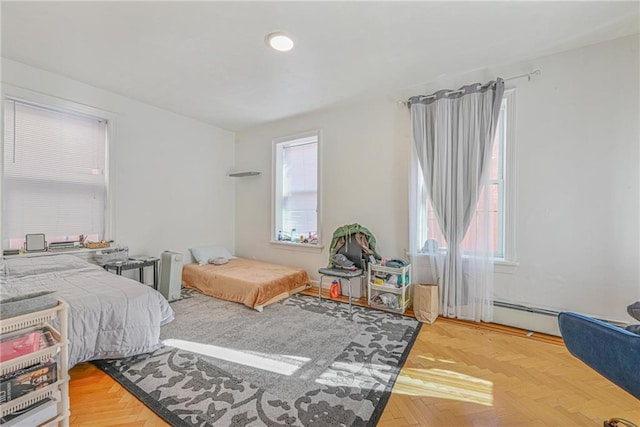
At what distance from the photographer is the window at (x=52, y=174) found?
9.14ft

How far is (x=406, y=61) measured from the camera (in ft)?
8.79

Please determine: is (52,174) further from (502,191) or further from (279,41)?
(502,191)

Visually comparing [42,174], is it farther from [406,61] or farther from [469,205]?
[469,205]

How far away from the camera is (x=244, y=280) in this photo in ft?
11.1

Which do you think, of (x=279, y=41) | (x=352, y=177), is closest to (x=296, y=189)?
→ (x=352, y=177)

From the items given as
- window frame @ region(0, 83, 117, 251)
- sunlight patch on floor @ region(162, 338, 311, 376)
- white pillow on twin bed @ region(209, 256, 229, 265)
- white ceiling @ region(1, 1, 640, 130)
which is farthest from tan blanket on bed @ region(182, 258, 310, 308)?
white ceiling @ region(1, 1, 640, 130)

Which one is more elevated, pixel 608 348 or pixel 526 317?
pixel 608 348

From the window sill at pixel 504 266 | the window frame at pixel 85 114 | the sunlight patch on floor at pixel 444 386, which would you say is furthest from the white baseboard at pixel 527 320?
the window frame at pixel 85 114

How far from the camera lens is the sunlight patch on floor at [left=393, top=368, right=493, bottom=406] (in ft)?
5.67

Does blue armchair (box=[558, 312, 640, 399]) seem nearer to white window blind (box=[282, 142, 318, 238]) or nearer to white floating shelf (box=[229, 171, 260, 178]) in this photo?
white window blind (box=[282, 142, 318, 238])

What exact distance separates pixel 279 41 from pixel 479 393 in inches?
121

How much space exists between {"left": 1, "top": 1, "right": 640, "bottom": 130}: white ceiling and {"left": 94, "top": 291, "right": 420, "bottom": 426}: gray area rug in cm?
266

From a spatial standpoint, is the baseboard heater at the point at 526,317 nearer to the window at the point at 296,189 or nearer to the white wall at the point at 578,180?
the white wall at the point at 578,180

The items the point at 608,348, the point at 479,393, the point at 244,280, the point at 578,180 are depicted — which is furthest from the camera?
the point at 244,280
